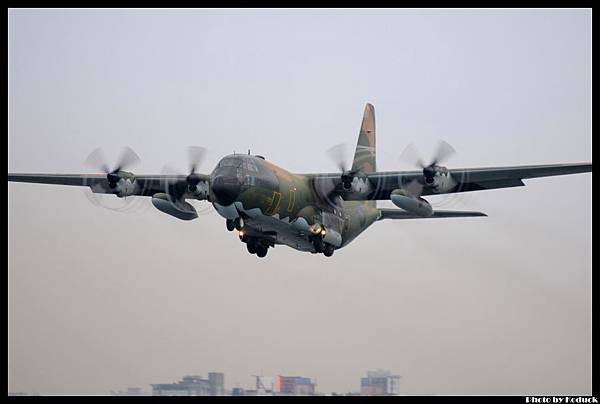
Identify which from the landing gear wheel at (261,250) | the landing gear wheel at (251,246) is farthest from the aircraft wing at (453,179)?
the landing gear wheel at (251,246)

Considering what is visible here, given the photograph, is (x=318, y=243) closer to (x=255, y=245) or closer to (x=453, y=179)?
(x=255, y=245)

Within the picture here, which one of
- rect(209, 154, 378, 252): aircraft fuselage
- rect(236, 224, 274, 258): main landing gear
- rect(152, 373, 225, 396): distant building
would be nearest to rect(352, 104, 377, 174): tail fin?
rect(209, 154, 378, 252): aircraft fuselage

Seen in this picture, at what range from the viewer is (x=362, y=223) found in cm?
4572

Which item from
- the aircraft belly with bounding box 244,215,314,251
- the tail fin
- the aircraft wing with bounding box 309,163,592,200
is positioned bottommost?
the aircraft belly with bounding box 244,215,314,251

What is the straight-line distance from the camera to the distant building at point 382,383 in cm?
5312

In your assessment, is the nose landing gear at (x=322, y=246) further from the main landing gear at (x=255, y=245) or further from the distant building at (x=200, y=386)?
the distant building at (x=200, y=386)

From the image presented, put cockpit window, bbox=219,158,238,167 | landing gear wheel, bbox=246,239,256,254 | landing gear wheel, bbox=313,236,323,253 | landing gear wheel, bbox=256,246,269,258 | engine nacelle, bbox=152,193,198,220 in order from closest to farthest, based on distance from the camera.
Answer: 1. cockpit window, bbox=219,158,238,167
2. landing gear wheel, bbox=313,236,323,253
3. engine nacelle, bbox=152,193,198,220
4. landing gear wheel, bbox=246,239,256,254
5. landing gear wheel, bbox=256,246,269,258

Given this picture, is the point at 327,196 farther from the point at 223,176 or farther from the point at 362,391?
the point at 362,391

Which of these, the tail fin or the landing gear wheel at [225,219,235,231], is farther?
the tail fin

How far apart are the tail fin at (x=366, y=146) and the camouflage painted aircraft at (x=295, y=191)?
10.8ft

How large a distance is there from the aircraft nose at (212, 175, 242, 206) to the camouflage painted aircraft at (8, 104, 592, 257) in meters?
0.04

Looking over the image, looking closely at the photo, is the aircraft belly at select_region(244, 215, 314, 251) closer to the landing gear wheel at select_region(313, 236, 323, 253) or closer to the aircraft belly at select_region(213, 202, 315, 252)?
the aircraft belly at select_region(213, 202, 315, 252)

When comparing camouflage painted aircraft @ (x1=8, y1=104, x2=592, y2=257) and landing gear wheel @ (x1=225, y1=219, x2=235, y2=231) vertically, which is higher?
camouflage painted aircraft @ (x1=8, y1=104, x2=592, y2=257)

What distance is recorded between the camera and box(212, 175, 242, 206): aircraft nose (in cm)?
3822
